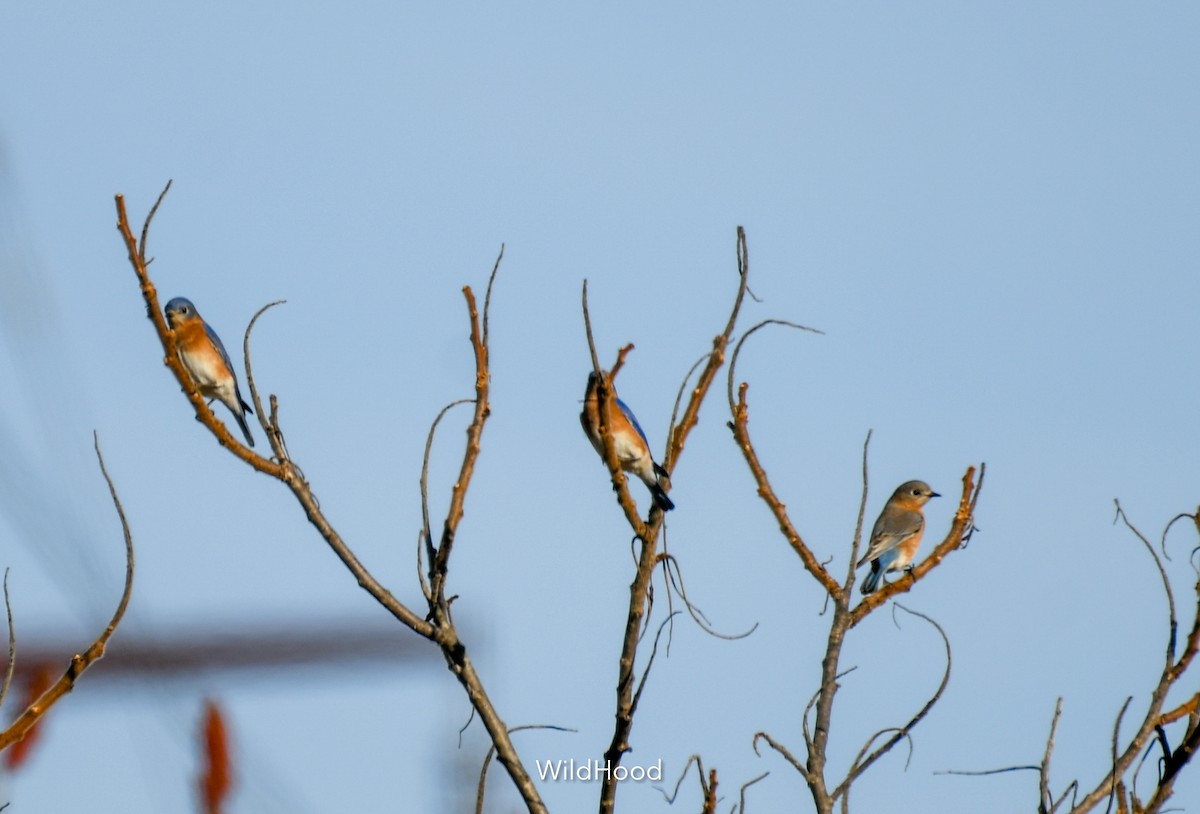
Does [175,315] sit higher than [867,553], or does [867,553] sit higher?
[175,315]

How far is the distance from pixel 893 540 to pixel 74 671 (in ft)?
27.5

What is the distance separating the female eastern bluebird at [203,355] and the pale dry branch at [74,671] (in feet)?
20.5

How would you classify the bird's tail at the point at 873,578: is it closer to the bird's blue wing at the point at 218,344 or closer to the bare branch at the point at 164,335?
the bird's blue wing at the point at 218,344

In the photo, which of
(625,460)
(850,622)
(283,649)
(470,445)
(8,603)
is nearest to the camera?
(8,603)

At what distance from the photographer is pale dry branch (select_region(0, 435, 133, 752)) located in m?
2.82

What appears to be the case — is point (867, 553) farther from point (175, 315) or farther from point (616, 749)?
point (616, 749)

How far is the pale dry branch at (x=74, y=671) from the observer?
111 inches

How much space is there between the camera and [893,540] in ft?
35.7

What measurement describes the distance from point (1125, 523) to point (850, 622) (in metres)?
0.85

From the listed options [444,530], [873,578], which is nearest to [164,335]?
[444,530]

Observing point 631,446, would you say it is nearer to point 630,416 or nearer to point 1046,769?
point 630,416

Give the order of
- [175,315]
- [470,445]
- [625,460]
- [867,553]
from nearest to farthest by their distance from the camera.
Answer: [470,445], [625,460], [175,315], [867,553]

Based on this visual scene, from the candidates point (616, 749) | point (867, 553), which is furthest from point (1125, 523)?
point (867, 553)

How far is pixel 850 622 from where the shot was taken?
Answer: 4641 mm
